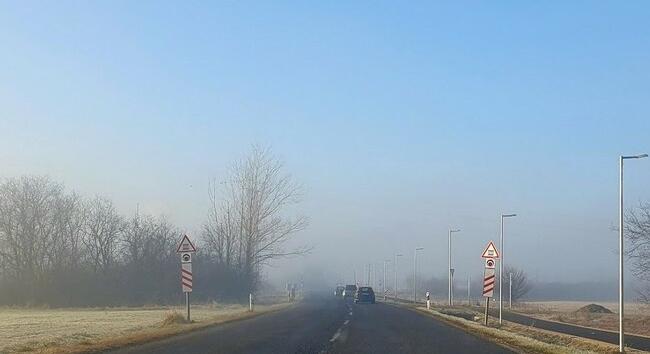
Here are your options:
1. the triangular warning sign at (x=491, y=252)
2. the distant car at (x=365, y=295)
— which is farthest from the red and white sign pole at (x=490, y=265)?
the distant car at (x=365, y=295)

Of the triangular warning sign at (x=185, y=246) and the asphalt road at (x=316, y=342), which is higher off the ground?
the triangular warning sign at (x=185, y=246)

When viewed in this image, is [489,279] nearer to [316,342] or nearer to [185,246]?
[185,246]

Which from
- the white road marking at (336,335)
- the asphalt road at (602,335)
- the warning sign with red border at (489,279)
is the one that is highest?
the warning sign with red border at (489,279)

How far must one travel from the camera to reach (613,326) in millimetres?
51344

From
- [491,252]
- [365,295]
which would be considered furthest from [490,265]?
[365,295]

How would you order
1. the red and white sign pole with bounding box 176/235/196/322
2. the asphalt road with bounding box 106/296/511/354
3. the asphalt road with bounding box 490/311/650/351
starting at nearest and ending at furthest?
the asphalt road with bounding box 106/296/511/354 < the asphalt road with bounding box 490/311/650/351 < the red and white sign pole with bounding box 176/235/196/322

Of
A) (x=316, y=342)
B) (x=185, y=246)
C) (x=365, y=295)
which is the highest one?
(x=185, y=246)

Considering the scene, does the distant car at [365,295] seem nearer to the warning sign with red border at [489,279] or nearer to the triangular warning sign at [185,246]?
the warning sign with red border at [489,279]

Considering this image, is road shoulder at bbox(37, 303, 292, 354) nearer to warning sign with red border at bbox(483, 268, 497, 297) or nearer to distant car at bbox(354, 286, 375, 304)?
warning sign with red border at bbox(483, 268, 497, 297)

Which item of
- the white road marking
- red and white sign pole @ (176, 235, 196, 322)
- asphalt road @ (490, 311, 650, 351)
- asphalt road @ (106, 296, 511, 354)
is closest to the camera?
asphalt road @ (106, 296, 511, 354)

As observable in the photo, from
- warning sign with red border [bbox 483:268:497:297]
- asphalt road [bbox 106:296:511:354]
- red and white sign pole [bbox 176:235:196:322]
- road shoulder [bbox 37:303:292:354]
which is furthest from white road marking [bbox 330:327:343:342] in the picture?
warning sign with red border [bbox 483:268:497:297]

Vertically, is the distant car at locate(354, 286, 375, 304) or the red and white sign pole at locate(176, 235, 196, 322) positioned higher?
the red and white sign pole at locate(176, 235, 196, 322)

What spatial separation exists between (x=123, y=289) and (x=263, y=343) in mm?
57723

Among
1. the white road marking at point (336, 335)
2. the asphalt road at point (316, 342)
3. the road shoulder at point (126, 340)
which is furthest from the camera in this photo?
the white road marking at point (336, 335)
